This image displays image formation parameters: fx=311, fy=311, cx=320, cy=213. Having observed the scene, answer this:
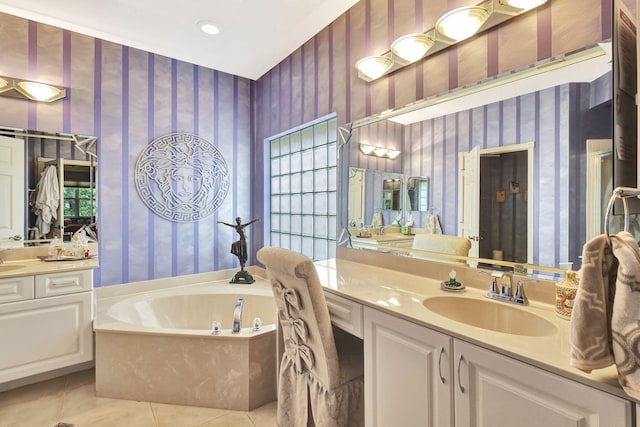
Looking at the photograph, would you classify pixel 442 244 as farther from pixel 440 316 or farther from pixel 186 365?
pixel 186 365

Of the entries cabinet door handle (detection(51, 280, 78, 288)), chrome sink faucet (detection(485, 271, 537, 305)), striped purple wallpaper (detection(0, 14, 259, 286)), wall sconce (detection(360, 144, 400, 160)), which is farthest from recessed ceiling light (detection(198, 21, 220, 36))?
chrome sink faucet (detection(485, 271, 537, 305))

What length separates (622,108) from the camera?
957 millimetres

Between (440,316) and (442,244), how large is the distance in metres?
0.60

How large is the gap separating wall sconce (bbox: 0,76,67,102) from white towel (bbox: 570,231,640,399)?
333cm

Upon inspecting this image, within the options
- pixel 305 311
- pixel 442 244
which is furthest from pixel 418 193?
pixel 305 311

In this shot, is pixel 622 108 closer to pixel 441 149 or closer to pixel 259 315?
pixel 441 149

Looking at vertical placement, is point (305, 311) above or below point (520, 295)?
below

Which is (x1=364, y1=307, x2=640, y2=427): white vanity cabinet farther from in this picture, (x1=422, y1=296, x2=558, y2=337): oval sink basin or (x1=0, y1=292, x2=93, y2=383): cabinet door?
(x1=0, y1=292, x2=93, y2=383): cabinet door

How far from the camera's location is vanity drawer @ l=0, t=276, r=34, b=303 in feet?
6.39

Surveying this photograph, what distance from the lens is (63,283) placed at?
2133mm

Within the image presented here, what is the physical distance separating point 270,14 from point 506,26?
5.42 ft

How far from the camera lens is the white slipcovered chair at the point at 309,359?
138 cm

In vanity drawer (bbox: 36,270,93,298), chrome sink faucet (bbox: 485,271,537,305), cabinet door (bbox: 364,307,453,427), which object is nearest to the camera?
cabinet door (bbox: 364,307,453,427)

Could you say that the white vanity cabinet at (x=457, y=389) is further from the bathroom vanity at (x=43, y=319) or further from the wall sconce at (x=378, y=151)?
the bathroom vanity at (x=43, y=319)
